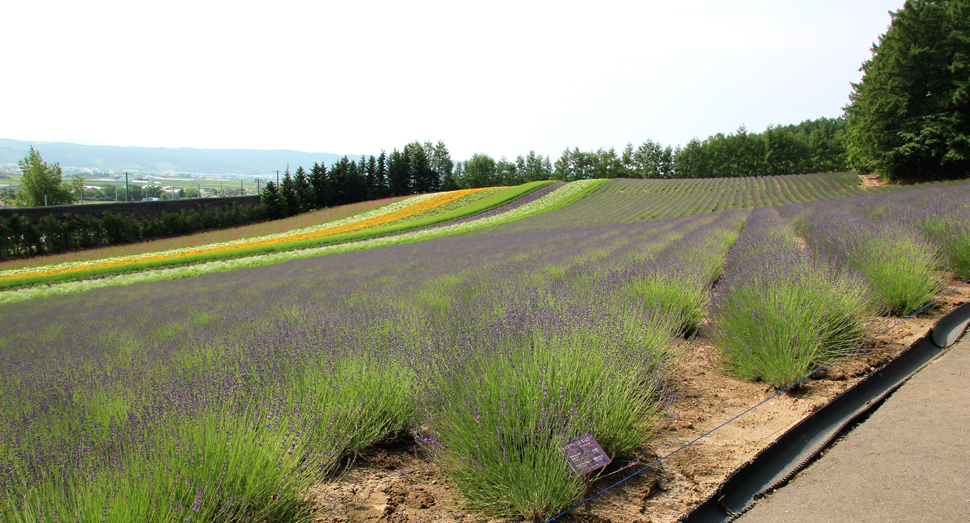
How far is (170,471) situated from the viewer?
2051 millimetres

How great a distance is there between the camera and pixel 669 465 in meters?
2.83

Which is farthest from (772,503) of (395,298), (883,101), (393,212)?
(393,212)

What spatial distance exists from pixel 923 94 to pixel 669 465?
43.9 m

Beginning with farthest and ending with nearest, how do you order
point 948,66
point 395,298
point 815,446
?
point 948,66
point 395,298
point 815,446

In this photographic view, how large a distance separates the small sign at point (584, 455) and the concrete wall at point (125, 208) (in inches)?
1789

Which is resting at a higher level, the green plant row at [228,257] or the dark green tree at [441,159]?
the dark green tree at [441,159]

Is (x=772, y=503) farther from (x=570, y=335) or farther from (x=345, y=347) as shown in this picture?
(x=345, y=347)

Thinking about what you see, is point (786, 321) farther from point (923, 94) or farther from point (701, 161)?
point (701, 161)

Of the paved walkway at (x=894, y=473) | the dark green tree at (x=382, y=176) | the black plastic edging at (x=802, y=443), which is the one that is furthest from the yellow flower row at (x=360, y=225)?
the paved walkway at (x=894, y=473)

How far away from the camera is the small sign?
2266mm

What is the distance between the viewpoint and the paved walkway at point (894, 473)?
7.45 ft

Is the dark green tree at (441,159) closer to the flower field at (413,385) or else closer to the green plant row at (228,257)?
the green plant row at (228,257)

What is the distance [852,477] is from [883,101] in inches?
1634

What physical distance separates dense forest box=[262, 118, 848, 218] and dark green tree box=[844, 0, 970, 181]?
52.9m
